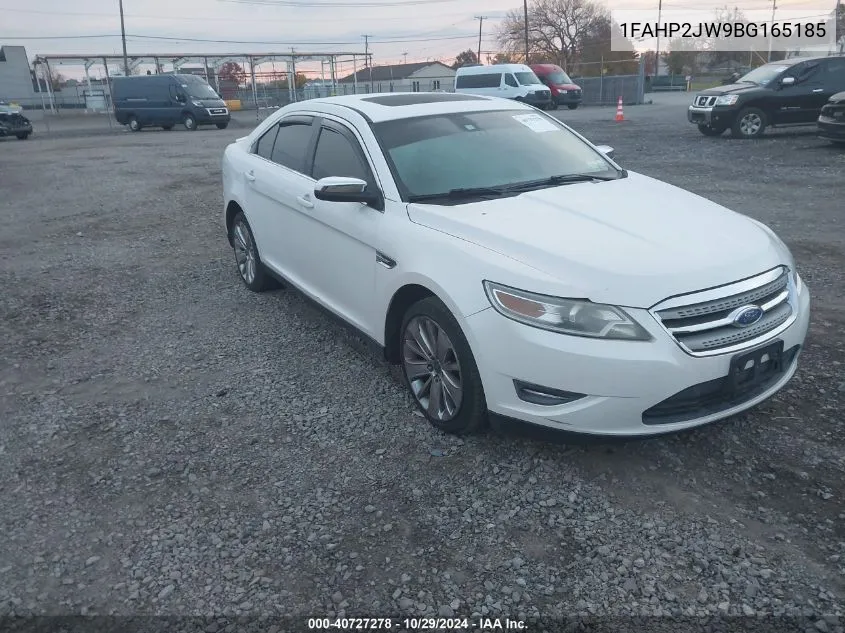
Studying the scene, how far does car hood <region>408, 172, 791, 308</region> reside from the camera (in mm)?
3055

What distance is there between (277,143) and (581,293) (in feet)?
11.1

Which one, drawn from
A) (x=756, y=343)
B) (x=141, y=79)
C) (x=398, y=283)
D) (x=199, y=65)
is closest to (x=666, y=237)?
(x=756, y=343)

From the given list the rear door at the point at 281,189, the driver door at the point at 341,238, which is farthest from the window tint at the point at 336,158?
the rear door at the point at 281,189

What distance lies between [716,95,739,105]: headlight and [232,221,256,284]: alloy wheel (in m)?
13.6

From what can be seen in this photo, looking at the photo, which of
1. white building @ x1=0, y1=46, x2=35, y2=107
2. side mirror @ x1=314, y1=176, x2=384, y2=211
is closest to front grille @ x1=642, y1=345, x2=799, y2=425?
side mirror @ x1=314, y1=176, x2=384, y2=211

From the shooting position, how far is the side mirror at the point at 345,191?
3941 mm

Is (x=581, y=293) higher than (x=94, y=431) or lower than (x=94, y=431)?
higher

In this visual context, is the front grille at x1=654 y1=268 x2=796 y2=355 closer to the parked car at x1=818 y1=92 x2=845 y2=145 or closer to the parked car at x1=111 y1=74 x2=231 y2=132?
the parked car at x1=818 y1=92 x2=845 y2=145

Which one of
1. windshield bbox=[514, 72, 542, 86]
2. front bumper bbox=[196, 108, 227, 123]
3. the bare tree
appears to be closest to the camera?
front bumper bbox=[196, 108, 227, 123]

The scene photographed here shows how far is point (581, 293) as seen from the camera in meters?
3.02

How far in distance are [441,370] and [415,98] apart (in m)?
2.26

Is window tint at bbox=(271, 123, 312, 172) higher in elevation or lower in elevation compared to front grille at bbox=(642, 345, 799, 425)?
higher

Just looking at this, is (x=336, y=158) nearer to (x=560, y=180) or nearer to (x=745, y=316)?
(x=560, y=180)

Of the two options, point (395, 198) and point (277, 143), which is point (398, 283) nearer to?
point (395, 198)
